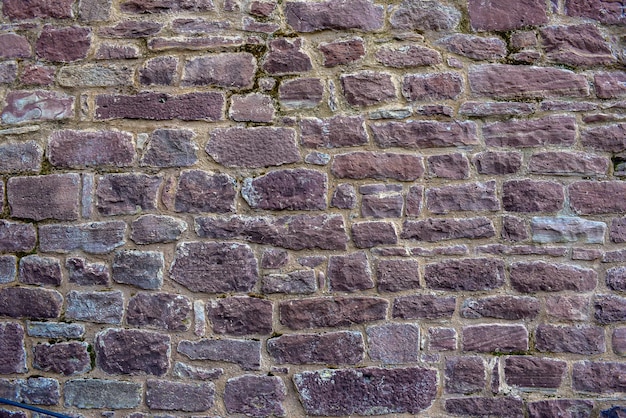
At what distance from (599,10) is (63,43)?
240 centimetres

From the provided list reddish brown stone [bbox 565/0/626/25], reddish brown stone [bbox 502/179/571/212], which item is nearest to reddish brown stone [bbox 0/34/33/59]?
reddish brown stone [bbox 502/179/571/212]

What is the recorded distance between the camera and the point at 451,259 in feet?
8.31

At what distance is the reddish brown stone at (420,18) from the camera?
2.64m

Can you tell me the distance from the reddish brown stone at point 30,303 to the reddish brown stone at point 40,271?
4 cm

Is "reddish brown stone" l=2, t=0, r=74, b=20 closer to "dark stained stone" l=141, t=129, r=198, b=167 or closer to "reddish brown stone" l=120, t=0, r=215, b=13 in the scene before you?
"reddish brown stone" l=120, t=0, r=215, b=13

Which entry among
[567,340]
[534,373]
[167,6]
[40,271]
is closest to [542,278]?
[567,340]

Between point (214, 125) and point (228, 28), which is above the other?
point (228, 28)

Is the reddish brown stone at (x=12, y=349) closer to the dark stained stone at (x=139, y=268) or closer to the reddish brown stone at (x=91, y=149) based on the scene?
the dark stained stone at (x=139, y=268)

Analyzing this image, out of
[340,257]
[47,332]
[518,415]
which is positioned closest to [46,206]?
[47,332]

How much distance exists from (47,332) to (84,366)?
0.22 m

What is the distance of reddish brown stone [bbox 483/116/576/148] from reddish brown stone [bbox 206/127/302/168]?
86cm

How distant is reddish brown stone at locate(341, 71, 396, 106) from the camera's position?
2.60 m

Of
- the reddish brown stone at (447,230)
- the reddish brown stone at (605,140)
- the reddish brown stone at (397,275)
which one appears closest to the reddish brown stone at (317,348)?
the reddish brown stone at (397,275)

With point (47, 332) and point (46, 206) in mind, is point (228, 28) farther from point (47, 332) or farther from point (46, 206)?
point (47, 332)
